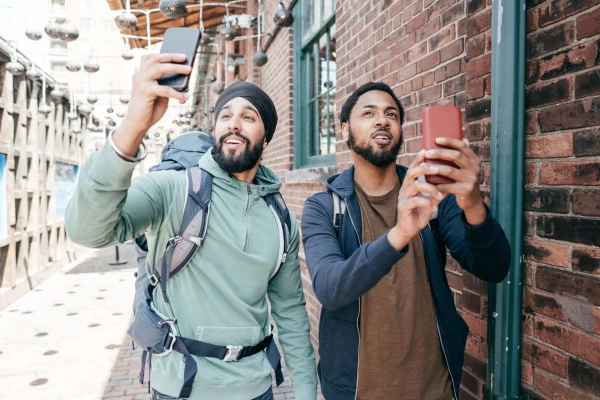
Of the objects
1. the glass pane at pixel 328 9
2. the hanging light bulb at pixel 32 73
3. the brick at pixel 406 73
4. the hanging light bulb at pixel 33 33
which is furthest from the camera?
the hanging light bulb at pixel 32 73

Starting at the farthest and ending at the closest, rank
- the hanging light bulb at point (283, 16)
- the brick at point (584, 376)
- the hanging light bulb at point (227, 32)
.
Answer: the hanging light bulb at point (227, 32) → the hanging light bulb at point (283, 16) → the brick at point (584, 376)

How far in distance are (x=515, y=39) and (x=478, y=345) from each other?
1.29 meters

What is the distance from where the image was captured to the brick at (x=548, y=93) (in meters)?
1.55

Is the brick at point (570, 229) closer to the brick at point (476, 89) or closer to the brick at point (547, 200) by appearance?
the brick at point (547, 200)

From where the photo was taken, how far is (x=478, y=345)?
201cm

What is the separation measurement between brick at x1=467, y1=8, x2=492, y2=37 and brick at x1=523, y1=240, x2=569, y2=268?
3.06ft

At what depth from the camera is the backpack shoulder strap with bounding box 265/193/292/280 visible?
1968 mm

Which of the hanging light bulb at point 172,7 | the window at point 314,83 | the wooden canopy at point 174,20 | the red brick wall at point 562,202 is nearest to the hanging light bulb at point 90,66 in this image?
the wooden canopy at point 174,20

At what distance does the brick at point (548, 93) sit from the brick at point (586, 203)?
33 cm

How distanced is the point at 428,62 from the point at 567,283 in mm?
1504

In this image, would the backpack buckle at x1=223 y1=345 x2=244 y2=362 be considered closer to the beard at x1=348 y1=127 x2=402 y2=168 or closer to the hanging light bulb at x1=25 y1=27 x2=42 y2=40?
the beard at x1=348 y1=127 x2=402 y2=168

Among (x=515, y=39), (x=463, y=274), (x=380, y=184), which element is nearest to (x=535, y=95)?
(x=515, y=39)

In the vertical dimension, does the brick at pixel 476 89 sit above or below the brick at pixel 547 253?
above

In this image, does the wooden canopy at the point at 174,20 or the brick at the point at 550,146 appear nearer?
the brick at the point at 550,146
